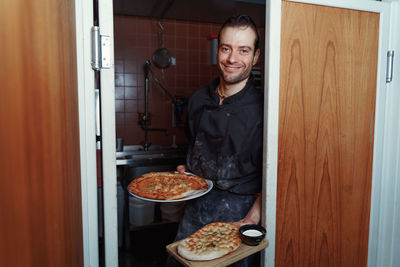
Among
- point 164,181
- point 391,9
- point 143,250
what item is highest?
point 391,9

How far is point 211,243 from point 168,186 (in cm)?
47

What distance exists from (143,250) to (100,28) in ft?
8.12

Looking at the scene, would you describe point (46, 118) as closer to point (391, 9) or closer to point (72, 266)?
point (72, 266)

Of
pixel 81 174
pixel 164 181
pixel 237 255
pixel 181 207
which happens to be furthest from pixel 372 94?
pixel 181 207

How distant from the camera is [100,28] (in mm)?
956

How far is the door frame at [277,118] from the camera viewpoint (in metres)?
1.10

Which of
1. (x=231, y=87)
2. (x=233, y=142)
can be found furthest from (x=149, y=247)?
(x=231, y=87)

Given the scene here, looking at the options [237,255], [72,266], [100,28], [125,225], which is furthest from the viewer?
[125,225]

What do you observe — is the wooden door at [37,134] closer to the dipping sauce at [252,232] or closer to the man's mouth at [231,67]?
the dipping sauce at [252,232]

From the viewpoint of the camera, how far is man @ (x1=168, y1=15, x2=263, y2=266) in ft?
4.97

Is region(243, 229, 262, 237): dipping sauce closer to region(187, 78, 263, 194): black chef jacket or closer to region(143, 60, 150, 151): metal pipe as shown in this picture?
region(187, 78, 263, 194): black chef jacket

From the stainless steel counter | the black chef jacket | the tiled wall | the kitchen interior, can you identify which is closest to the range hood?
the kitchen interior

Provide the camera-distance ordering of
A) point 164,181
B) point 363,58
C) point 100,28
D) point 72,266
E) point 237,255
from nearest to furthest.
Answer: point 72,266
point 100,28
point 237,255
point 363,58
point 164,181

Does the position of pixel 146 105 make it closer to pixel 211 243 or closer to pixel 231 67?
pixel 231 67
